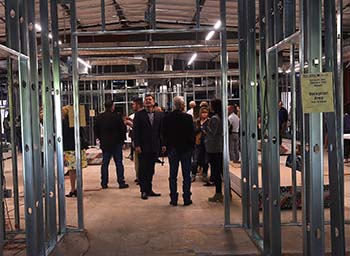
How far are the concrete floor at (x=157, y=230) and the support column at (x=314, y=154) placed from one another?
1.32 metres

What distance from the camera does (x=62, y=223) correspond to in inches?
186

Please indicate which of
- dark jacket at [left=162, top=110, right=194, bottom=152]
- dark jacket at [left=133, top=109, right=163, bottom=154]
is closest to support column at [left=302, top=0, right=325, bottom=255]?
dark jacket at [left=162, top=110, right=194, bottom=152]

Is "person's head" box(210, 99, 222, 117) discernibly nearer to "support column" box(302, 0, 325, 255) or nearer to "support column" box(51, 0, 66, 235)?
"support column" box(51, 0, 66, 235)

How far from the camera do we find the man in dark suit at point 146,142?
6.50 meters

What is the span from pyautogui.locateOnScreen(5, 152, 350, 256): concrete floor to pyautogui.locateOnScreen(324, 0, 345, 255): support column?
118 centimetres

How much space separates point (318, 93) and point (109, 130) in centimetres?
491

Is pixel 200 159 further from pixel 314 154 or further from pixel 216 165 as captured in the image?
pixel 314 154

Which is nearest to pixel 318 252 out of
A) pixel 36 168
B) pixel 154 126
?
pixel 36 168

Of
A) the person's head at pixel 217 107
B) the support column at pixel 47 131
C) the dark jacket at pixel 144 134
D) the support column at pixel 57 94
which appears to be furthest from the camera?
the dark jacket at pixel 144 134

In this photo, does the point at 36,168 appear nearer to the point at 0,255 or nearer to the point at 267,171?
the point at 0,255

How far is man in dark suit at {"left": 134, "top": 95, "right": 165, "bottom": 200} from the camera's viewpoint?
650 centimetres

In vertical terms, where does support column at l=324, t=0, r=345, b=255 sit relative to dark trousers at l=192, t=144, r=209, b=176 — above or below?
above

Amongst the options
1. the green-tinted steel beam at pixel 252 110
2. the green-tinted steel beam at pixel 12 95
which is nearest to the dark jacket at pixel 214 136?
the green-tinted steel beam at pixel 252 110

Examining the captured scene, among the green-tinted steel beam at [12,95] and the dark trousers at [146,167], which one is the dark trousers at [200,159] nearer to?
the dark trousers at [146,167]
